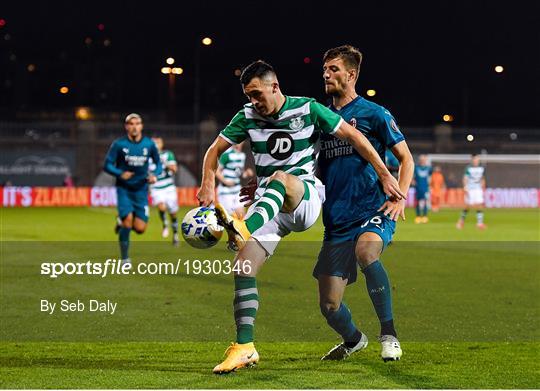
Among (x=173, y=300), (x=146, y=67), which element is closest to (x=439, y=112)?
(x=146, y=67)

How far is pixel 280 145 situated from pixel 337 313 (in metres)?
1.37

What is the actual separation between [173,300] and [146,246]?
299 inches

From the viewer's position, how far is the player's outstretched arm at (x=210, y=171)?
22.3ft

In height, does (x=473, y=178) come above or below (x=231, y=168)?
below

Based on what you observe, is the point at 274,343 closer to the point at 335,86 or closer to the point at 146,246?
the point at 335,86

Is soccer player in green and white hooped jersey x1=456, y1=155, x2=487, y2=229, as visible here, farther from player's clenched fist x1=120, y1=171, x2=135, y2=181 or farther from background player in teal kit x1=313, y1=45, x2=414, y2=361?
background player in teal kit x1=313, y1=45, x2=414, y2=361

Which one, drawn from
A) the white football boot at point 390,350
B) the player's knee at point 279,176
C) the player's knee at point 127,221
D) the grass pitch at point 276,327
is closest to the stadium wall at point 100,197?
the grass pitch at point 276,327

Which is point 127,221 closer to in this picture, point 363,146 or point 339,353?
point 339,353

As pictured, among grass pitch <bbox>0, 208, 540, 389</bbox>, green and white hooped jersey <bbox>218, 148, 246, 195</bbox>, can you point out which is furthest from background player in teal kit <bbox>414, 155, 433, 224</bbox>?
grass pitch <bbox>0, 208, 540, 389</bbox>

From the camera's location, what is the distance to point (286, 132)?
21.9 feet

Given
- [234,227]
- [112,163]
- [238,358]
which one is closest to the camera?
[234,227]

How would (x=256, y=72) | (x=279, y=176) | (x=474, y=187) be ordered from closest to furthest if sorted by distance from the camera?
1. (x=256, y=72)
2. (x=279, y=176)
3. (x=474, y=187)

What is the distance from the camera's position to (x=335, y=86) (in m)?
7.25

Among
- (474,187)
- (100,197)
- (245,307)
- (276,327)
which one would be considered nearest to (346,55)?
(245,307)
